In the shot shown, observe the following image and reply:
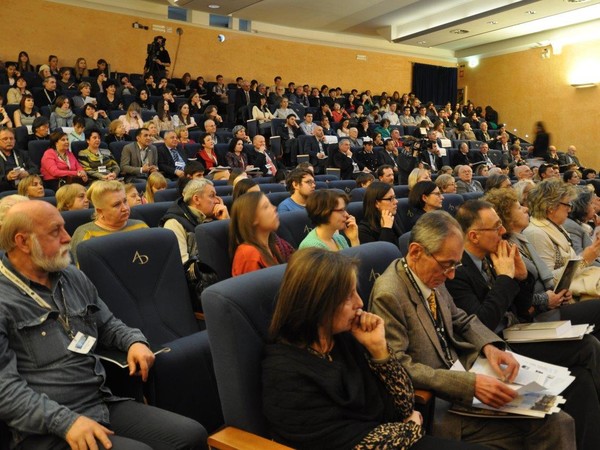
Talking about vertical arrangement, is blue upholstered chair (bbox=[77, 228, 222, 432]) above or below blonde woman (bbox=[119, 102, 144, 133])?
below

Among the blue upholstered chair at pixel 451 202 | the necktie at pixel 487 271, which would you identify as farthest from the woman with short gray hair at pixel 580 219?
the necktie at pixel 487 271

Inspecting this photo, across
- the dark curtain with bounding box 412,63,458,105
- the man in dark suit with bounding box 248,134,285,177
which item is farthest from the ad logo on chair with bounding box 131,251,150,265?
the dark curtain with bounding box 412,63,458,105

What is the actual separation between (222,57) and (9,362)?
1140 cm

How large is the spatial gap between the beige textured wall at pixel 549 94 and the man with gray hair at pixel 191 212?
38.5ft

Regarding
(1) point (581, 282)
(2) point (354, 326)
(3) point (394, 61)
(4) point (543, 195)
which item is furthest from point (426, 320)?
(3) point (394, 61)

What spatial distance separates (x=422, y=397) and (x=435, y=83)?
15.1m

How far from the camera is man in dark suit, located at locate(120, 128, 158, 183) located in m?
5.83

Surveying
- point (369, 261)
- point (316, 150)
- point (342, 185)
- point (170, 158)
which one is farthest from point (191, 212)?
point (316, 150)

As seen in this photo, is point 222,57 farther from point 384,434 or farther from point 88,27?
point 384,434

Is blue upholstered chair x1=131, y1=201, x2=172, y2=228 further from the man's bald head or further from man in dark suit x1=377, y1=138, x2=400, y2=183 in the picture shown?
man in dark suit x1=377, y1=138, x2=400, y2=183

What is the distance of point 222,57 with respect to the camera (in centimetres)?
1198

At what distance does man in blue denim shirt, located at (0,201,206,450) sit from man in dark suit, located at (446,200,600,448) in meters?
1.15

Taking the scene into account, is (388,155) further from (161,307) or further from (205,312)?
(205,312)

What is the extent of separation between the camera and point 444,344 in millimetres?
1792
